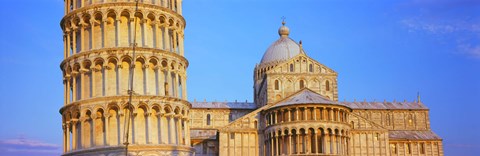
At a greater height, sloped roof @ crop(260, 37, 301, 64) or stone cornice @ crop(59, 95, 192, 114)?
sloped roof @ crop(260, 37, 301, 64)

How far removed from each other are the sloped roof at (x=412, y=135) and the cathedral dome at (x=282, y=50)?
17824mm

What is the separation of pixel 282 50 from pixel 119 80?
4867 cm

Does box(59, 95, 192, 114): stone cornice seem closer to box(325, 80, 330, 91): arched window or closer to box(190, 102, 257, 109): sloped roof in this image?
box(325, 80, 330, 91): arched window

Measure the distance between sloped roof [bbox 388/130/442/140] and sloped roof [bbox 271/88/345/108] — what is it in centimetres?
1711

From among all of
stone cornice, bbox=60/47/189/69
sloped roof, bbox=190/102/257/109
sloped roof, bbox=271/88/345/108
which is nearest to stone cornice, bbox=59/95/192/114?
stone cornice, bbox=60/47/189/69

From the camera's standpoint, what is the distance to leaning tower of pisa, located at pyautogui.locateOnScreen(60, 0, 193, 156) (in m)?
40.7

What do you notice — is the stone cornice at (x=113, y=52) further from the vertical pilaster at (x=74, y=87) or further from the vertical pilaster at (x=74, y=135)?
the vertical pilaster at (x=74, y=135)

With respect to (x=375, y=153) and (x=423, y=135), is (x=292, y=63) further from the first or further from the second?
(x=423, y=135)

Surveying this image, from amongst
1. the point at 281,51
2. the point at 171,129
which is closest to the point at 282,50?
the point at 281,51

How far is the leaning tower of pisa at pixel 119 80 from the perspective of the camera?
4066 cm

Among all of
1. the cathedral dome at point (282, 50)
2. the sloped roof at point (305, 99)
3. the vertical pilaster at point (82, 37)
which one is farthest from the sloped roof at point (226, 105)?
the vertical pilaster at point (82, 37)

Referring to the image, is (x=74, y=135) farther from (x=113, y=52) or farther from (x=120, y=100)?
(x=113, y=52)

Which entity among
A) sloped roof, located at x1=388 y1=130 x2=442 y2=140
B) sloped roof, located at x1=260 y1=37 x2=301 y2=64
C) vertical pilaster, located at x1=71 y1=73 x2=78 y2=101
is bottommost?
sloped roof, located at x1=388 y1=130 x2=442 y2=140

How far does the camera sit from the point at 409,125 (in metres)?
88.1
